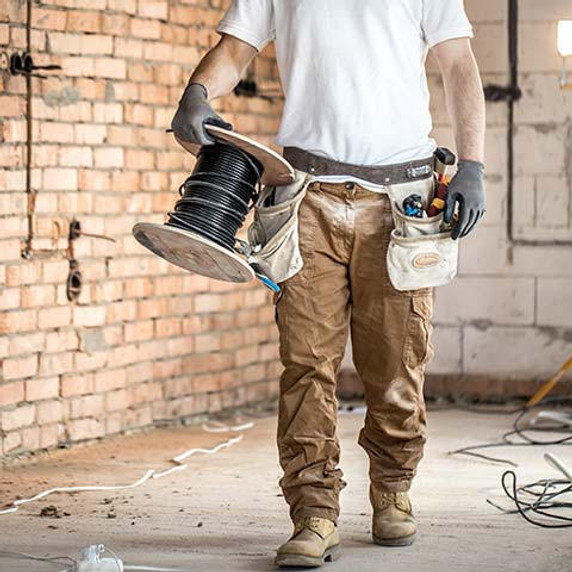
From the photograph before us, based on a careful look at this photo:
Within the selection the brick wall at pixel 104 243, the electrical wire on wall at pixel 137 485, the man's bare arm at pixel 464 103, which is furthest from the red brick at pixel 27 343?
the man's bare arm at pixel 464 103

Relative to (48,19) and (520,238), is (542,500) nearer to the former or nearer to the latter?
(520,238)

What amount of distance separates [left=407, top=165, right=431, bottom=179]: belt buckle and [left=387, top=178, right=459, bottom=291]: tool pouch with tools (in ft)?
0.08

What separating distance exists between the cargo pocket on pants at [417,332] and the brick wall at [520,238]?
114 inches

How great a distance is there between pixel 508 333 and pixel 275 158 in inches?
130

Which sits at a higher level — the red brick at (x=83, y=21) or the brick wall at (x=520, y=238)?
the red brick at (x=83, y=21)

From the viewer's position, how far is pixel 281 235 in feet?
11.3

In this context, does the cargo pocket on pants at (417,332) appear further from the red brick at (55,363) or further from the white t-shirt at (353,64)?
the red brick at (55,363)

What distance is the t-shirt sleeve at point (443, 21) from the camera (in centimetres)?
348

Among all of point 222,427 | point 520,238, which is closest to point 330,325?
point 222,427

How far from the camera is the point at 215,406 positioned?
20.2 ft

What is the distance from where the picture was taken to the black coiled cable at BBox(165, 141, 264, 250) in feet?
10.9

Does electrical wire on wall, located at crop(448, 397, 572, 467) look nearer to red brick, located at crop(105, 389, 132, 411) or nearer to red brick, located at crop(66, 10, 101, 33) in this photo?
red brick, located at crop(105, 389, 132, 411)

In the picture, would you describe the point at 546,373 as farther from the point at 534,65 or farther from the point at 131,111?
the point at 131,111

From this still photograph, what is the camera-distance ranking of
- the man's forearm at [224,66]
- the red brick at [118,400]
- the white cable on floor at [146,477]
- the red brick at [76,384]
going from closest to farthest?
1. the man's forearm at [224,66]
2. the white cable on floor at [146,477]
3. the red brick at [76,384]
4. the red brick at [118,400]
